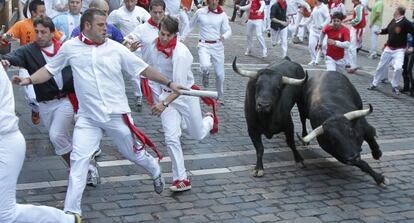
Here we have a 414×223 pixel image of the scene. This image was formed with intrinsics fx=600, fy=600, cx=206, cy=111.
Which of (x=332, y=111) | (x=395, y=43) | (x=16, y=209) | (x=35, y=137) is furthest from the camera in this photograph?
(x=395, y=43)

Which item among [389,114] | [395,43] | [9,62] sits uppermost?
[9,62]

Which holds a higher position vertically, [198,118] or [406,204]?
[198,118]

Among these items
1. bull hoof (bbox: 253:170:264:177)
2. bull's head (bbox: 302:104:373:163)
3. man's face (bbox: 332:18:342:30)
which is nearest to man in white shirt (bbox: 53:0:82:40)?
bull hoof (bbox: 253:170:264:177)

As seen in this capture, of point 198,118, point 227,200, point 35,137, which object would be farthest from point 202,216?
point 35,137

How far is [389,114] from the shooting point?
11.2 meters

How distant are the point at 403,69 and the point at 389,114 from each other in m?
2.71

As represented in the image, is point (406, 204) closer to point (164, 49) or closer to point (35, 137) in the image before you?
point (164, 49)

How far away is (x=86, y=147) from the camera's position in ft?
18.8

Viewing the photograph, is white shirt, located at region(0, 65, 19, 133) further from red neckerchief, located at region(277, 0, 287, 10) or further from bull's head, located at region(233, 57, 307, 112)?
red neckerchief, located at region(277, 0, 287, 10)

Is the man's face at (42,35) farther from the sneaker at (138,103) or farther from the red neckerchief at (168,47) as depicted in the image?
the sneaker at (138,103)

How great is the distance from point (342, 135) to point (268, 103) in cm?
95

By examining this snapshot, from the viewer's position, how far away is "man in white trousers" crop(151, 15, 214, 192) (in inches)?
260

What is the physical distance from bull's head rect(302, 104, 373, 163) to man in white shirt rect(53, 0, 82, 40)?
4291mm

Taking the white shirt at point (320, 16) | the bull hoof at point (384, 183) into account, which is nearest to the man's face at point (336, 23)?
the white shirt at point (320, 16)
